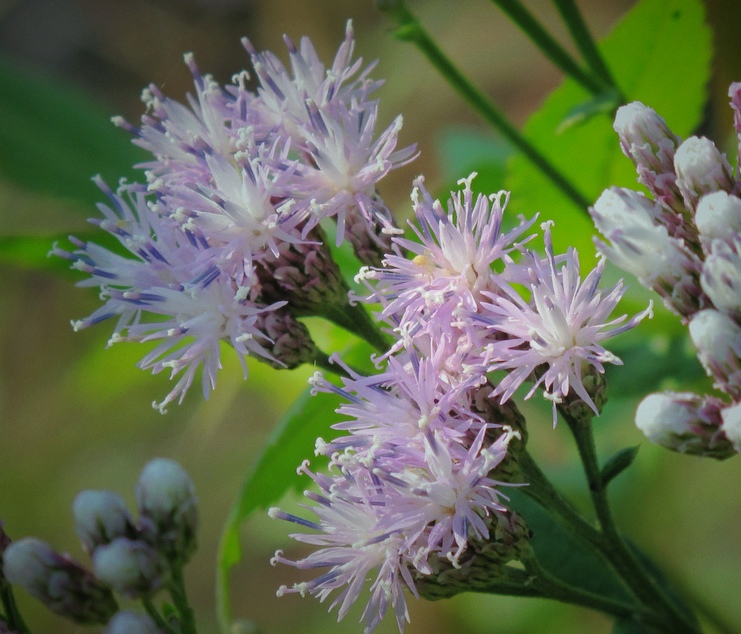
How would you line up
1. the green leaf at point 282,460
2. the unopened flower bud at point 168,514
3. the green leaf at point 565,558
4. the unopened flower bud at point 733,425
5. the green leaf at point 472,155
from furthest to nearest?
1. the green leaf at point 472,155
2. the green leaf at point 282,460
3. the green leaf at point 565,558
4. the unopened flower bud at point 168,514
5. the unopened flower bud at point 733,425

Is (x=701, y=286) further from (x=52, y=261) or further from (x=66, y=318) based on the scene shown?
(x=66, y=318)

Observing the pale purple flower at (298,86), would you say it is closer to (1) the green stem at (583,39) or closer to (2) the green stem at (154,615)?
(1) the green stem at (583,39)

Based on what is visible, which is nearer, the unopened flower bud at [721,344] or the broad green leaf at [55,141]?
the unopened flower bud at [721,344]

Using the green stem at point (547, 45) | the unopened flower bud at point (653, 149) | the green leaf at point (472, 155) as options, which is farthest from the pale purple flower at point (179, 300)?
the green leaf at point (472, 155)

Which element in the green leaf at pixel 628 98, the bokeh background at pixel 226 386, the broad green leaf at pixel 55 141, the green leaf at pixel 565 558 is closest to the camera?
the green leaf at pixel 565 558

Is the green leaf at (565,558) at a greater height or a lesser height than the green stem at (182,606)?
lesser

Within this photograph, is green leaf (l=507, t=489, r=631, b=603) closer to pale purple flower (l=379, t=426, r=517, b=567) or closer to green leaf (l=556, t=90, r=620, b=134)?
pale purple flower (l=379, t=426, r=517, b=567)

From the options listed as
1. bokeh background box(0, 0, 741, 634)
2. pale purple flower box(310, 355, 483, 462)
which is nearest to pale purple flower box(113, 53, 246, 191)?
pale purple flower box(310, 355, 483, 462)
